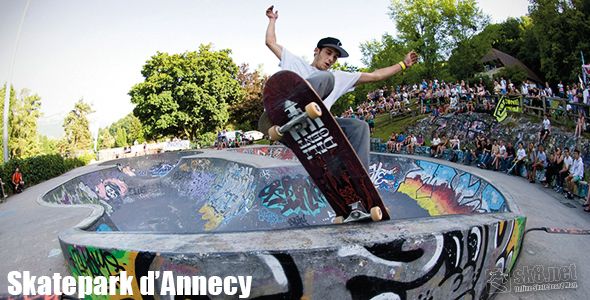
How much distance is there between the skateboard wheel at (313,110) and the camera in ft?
10.9

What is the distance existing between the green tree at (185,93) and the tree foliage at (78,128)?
23.4 metres

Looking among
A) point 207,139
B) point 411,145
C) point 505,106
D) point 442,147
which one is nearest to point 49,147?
point 207,139

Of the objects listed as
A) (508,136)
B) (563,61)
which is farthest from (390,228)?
(563,61)

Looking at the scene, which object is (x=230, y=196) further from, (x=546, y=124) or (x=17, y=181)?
(x=546, y=124)

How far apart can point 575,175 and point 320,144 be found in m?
9.13

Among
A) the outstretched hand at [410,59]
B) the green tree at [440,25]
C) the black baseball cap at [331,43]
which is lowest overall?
the outstretched hand at [410,59]

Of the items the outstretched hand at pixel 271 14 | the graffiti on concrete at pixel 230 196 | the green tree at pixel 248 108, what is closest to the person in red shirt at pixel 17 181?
the graffiti on concrete at pixel 230 196

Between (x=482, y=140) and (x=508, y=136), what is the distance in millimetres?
3023

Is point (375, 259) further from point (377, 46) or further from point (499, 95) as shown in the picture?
point (377, 46)

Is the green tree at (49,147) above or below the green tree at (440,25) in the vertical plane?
below

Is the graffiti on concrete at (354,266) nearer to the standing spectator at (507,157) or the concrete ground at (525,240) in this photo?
the concrete ground at (525,240)

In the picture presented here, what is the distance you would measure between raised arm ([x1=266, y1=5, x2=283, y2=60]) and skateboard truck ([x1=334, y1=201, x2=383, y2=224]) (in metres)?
1.99

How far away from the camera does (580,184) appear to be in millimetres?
8984

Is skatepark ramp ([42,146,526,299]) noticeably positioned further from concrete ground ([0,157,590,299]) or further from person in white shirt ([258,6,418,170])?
person in white shirt ([258,6,418,170])
